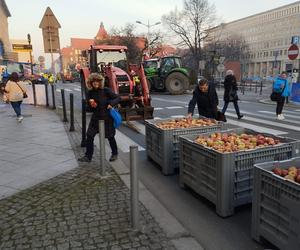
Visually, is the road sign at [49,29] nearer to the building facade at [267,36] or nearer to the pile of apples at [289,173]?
the pile of apples at [289,173]

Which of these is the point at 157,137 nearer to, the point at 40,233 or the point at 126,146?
the point at 126,146

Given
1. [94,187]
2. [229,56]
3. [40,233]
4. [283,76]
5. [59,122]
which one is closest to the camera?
[40,233]

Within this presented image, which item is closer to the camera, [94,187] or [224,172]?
[224,172]

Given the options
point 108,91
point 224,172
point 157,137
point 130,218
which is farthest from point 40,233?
point 108,91

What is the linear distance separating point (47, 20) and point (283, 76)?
8.61 metres

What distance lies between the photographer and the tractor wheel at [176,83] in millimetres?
25156

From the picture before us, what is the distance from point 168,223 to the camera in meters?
4.06

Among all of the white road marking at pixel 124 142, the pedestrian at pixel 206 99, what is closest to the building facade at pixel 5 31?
the white road marking at pixel 124 142

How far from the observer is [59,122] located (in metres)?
11.6

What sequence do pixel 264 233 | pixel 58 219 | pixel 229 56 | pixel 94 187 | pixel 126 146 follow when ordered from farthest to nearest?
pixel 229 56, pixel 126 146, pixel 94 187, pixel 58 219, pixel 264 233

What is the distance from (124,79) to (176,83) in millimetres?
13337

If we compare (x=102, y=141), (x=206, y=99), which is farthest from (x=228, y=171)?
(x=206, y=99)

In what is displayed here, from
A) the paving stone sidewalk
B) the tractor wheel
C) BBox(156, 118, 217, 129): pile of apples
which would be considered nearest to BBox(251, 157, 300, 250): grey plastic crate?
the paving stone sidewalk

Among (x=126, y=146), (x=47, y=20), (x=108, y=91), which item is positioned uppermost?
(x=47, y=20)
